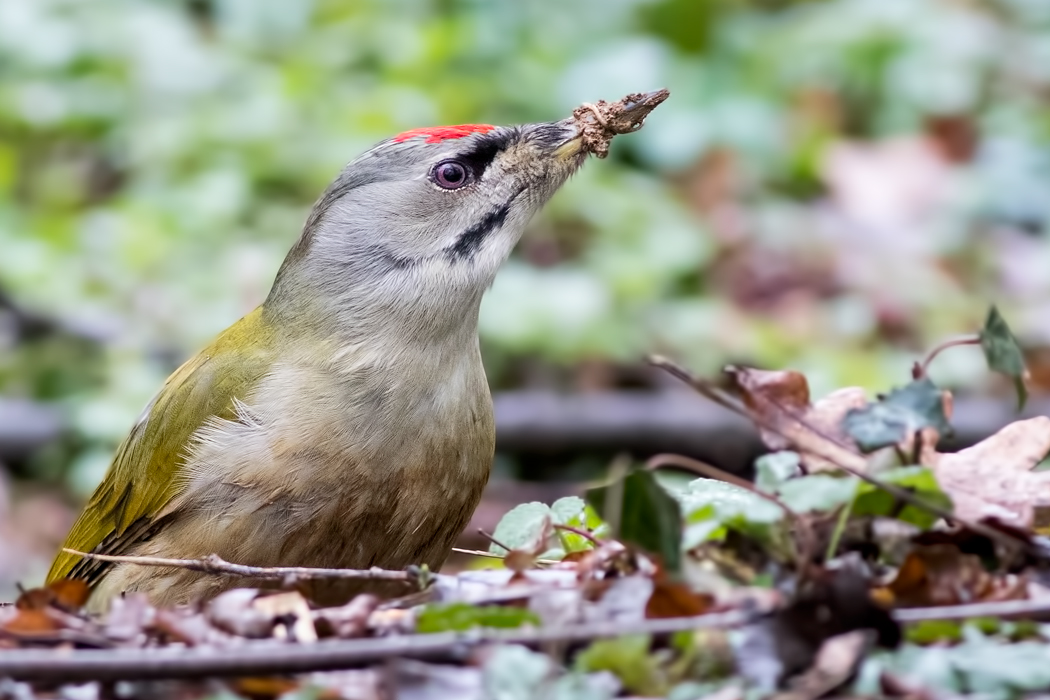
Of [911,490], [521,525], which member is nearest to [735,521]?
[911,490]

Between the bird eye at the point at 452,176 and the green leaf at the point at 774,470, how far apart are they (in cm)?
222

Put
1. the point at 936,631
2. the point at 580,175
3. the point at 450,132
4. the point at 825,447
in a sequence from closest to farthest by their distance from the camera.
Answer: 1. the point at 936,631
2. the point at 825,447
3. the point at 450,132
4. the point at 580,175

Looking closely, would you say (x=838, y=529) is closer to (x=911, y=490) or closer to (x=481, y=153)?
(x=911, y=490)

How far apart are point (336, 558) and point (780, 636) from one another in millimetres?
1997

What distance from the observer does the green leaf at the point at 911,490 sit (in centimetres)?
291

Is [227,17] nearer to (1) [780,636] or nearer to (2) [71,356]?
(2) [71,356]

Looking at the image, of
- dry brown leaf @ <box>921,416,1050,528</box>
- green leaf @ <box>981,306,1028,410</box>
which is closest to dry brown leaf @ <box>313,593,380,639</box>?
dry brown leaf @ <box>921,416,1050,528</box>

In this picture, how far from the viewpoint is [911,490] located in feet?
9.72

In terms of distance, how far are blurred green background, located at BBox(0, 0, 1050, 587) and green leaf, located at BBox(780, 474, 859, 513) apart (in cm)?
505

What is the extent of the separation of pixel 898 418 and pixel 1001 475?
0.35 meters

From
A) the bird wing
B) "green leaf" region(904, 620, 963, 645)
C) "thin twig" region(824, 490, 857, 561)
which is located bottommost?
"green leaf" region(904, 620, 963, 645)

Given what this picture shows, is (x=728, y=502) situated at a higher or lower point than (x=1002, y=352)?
lower

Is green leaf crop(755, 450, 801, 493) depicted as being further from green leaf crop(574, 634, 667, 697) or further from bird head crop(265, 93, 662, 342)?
bird head crop(265, 93, 662, 342)

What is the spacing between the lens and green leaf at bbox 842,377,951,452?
304cm
